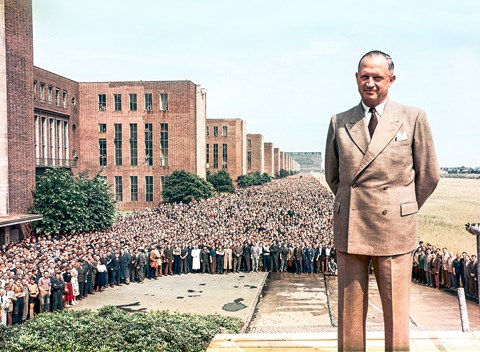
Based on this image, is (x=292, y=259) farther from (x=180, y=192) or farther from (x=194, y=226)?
(x=180, y=192)

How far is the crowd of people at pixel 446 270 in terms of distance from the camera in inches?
611

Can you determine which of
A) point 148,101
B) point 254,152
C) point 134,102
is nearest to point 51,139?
point 134,102

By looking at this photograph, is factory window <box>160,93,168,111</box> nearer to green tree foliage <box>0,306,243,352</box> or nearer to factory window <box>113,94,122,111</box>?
factory window <box>113,94,122,111</box>

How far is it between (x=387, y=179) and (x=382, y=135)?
1.23 ft

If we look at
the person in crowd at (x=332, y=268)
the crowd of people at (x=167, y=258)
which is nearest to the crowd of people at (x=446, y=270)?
the crowd of people at (x=167, y=258)

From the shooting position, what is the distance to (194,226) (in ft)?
89.4

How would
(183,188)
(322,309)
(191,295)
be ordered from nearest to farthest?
(322,309)
(191,295)
(183,188)

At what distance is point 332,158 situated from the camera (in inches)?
171

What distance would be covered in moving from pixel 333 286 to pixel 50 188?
1720 cm

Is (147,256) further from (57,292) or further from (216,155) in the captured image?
(216,155)

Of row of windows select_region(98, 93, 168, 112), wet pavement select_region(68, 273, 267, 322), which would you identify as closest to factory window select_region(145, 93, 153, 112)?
row of windows select_region(98, 93, 168, 112)

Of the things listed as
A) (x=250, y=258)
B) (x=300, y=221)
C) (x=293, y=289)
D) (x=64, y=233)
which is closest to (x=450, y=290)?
(x=293, y=289)

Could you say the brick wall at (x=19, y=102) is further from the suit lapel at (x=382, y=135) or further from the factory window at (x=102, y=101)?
the suit lapel at (x=382, y=135)

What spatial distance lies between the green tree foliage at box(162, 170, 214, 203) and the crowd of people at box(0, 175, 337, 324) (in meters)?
16.2
